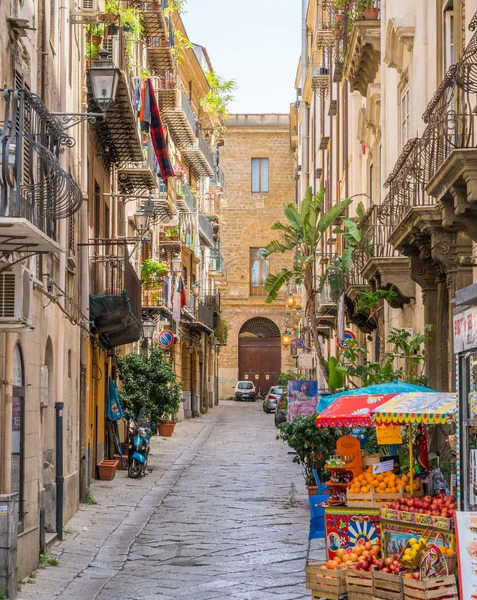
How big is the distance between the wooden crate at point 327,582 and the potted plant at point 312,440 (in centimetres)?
808

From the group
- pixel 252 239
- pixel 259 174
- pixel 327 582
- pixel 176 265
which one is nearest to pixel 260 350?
pixel 252 239

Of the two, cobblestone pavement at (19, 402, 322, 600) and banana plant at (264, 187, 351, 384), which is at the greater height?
banana plant at (264, 187, 351, 384)

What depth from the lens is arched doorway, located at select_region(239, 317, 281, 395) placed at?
7225cm

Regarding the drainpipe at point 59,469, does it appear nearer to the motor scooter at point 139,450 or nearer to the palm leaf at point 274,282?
the motor scooter at point 139,450

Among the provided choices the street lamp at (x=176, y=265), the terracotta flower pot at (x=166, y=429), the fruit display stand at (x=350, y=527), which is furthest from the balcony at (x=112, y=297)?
the street lamp at (x=176, y=265)

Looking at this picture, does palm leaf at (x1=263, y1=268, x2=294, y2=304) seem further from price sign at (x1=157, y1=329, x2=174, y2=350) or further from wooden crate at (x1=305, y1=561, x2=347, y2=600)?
wooden crate at (x1=305, y1=561, x2=347, y2=600)

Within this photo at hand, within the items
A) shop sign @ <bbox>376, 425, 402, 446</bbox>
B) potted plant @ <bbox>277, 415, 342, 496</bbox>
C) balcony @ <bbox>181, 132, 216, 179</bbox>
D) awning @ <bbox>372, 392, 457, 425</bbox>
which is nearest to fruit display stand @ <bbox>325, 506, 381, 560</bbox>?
awning @ <bbox>372, 392, 457, 425</bbox>

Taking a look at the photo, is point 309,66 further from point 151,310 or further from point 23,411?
point 23,411

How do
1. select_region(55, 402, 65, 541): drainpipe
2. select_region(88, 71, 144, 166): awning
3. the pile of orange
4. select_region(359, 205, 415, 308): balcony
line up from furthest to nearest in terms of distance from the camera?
1. select_region(88, 71, 144, 166): awning
2. select_region(359, 205, 415, 308): balcony
3. select_region(55, 402, 65, 541): drainpipe
4. the pile of orange

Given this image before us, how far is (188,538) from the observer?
16.1 m

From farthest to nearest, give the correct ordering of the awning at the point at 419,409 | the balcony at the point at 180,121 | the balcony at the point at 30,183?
the balcony at the point at 180,121
the awning at the point at 419,409
the balcony at the point at 30,183

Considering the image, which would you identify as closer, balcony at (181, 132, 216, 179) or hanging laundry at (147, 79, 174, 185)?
hanging laundry at (147, 79, 174, 185)

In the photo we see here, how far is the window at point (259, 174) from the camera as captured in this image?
243 ft

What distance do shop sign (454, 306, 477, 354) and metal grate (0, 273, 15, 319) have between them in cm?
420
